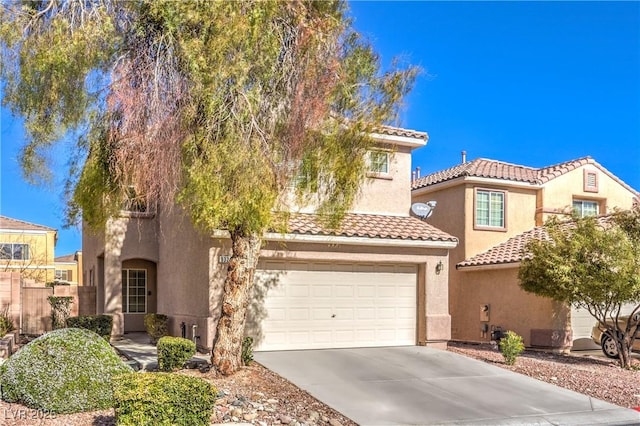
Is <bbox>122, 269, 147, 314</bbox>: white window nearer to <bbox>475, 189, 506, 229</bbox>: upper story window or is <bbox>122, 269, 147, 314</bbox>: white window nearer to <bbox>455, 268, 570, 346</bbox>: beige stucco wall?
<bbox>455, 268, 570, 346</bbox>: beige stucco wall

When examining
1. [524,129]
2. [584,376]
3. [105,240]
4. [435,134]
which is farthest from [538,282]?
[105,240]

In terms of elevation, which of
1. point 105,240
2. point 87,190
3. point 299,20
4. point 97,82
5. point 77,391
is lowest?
point 77,391

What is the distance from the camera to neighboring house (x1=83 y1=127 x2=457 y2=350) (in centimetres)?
1529

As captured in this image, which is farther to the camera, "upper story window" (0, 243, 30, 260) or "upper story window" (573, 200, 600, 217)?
"upper story window" (0, 243, 30, 260)

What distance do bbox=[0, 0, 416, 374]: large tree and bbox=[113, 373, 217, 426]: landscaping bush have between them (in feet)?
10.7

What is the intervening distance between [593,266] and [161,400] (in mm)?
11439

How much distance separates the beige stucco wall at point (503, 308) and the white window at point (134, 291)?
11.2 m

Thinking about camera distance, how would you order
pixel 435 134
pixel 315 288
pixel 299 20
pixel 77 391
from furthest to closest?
pixel 435 134 → pixel 315 288 → pixel 299 20 → pixel 77 391

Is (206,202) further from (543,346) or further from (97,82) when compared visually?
(543,346)

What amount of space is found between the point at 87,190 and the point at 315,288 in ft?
21.4

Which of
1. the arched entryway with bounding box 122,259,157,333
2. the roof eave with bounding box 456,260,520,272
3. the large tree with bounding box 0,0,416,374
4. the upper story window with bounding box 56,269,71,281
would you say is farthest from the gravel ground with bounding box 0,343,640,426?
the upper story window with bounding box 56,269,71,281

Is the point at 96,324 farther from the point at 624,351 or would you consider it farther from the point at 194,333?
the point at 624,351

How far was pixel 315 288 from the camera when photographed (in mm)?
16047

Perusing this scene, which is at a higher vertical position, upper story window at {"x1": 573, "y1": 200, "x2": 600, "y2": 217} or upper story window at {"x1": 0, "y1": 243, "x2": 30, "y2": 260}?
upper story window at {"x1": 573, "y1": 200, "x2": 600, "y2": 217}
